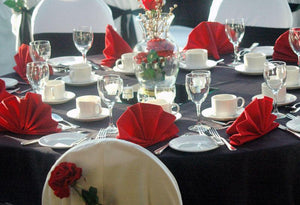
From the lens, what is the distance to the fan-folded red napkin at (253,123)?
189cm

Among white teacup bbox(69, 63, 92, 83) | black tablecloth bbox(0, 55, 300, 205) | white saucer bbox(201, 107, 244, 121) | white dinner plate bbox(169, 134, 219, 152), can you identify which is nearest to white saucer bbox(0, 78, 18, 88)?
white teacup bbox(69, 63, 92, 83)

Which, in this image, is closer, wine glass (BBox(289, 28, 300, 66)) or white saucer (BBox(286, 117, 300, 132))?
white saucer (BBox(286, 117, 300, 132))

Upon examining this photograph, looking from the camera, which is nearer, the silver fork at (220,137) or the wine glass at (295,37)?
the silver fork at (220,137)

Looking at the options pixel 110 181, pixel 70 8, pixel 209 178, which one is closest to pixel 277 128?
pixel 209 178

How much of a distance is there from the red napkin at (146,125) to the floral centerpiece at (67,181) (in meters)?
0.48

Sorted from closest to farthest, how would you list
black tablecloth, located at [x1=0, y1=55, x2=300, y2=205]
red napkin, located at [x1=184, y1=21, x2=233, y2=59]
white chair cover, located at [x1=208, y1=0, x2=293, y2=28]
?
black tablecloth, located at [x1=0, y1=55, x2=300, y2=205]
red napkin, located at [x1=184, y1=21, x2=233, y2=59]
white chair cover, located at [x1=208, y1=0, x2=293, y2=28]

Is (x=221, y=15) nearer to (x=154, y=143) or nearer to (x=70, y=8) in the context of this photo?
(x=70, y=8)

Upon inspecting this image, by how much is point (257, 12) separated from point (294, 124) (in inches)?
79.2

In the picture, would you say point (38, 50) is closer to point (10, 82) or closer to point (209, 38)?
point (10, 82)

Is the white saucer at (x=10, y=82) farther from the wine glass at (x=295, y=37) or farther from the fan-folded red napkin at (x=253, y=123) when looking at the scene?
the wine glass at (x=295, y=37)

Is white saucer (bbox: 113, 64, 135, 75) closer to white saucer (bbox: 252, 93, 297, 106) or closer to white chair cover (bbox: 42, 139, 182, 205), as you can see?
white saucer (bbox: 252, 93, 297, 106)

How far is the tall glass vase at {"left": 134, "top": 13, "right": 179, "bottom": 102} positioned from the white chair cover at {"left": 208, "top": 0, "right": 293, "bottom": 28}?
4.96 feet

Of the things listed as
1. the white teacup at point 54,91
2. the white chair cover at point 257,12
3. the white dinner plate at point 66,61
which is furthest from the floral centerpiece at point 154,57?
the white chair cover at point 257,12

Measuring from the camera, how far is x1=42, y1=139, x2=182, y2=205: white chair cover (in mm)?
1458
